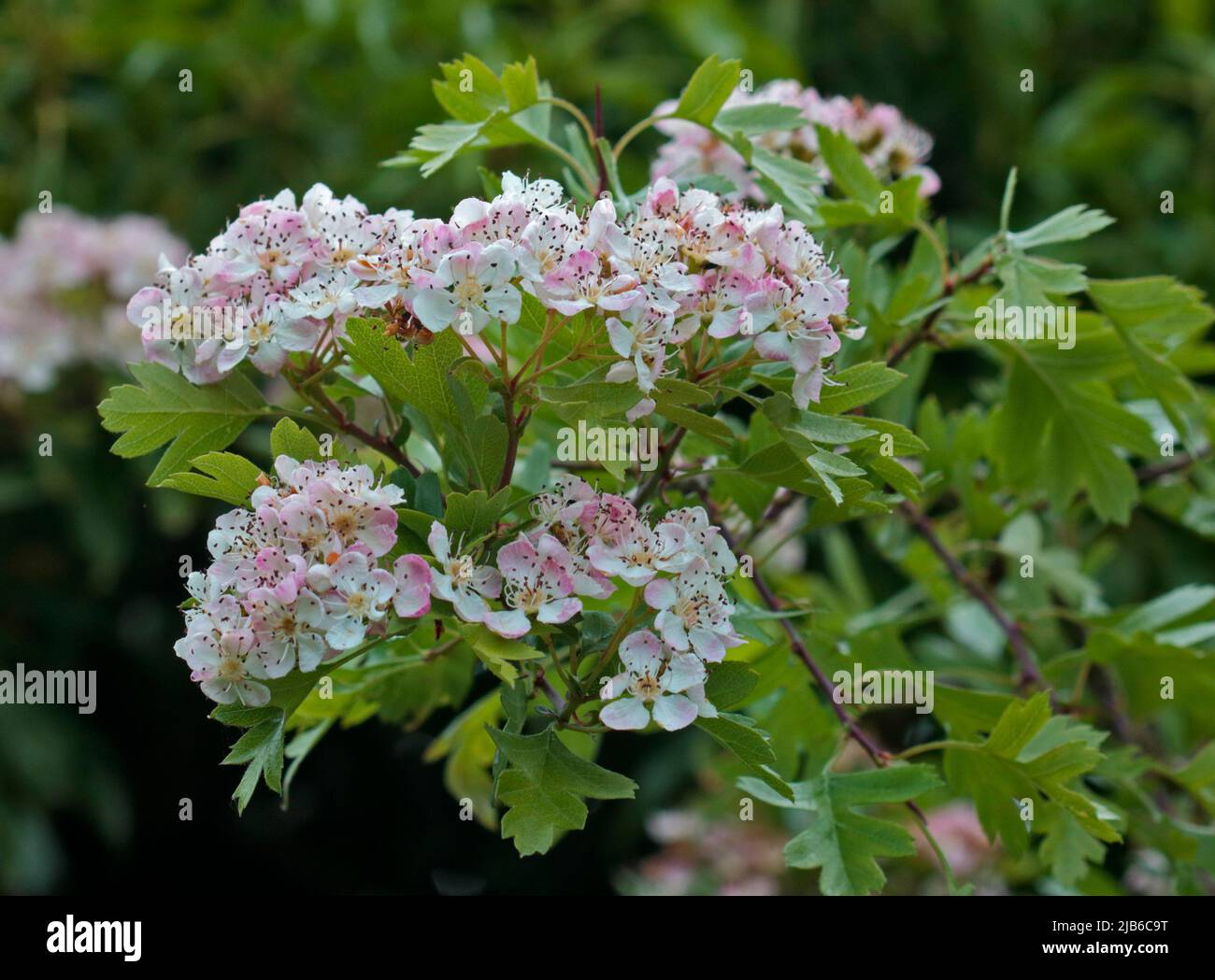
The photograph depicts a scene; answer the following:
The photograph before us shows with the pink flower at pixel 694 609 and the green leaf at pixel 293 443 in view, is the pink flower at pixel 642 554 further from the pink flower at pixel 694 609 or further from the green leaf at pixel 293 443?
the green leaf at pixel 293 443

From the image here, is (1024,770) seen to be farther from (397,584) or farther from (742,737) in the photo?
(397,584)

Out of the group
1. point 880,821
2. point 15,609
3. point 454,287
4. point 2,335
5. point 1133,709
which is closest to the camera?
point 454,287

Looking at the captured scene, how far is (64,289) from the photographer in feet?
7.23

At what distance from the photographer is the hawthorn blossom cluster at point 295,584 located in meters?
0.69

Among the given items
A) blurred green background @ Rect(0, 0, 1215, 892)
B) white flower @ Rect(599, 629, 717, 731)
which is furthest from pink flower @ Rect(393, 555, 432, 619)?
blurred green background @ Rect(0, 0, 1215, 892)

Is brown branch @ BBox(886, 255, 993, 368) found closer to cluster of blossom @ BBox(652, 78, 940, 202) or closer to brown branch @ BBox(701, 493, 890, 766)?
cluster of blossom @ BBox(652, 78, 940, 202)

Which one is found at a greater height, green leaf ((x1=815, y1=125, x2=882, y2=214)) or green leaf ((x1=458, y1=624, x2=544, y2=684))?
green leaf ((x1=815, y1=125, x2=882, y2=214))

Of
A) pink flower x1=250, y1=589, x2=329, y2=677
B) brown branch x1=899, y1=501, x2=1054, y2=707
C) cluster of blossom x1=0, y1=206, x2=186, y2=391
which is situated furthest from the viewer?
cluster of blossom x1=0, y1=206, x2=186, y2=391

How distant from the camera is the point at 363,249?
2.65 feet

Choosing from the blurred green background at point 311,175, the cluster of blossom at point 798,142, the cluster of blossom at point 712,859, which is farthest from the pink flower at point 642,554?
the blurred green background at point 311,175

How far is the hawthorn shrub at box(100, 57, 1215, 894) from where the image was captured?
72cm
